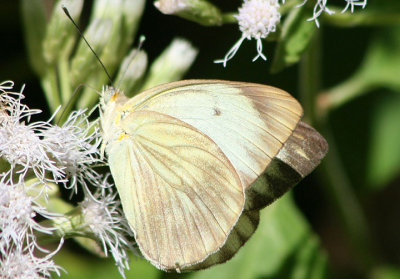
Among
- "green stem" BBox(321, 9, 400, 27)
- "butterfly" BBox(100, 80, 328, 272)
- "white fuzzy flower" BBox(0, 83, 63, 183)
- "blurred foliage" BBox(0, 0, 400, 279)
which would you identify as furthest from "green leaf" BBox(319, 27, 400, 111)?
"white fuzzy flower" BBox(0, 83, 63, 183)

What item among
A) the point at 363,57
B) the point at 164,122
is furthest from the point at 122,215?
the point at 363,57

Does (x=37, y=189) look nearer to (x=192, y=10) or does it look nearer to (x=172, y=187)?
(x=172, y=187)

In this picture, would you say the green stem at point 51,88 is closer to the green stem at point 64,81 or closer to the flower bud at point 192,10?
the green stem at point 64,81

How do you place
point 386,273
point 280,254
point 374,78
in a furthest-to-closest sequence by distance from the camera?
point 386,273
point 374,78
point 280,254

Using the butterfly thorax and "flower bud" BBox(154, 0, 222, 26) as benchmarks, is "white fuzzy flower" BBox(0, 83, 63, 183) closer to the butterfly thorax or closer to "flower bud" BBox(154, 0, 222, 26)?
the butterfly thorax

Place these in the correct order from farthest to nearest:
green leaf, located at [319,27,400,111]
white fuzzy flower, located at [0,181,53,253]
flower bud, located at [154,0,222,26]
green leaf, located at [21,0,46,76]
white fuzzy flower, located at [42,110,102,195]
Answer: green leaf, located at [319,27,400,111] < green leaf, located at [21,0,46,76] < flower bud, located at [154,0,222,26] < white fuzzy flower, located at [42,110,102,195] < white fuzzy flower, located at [0,181,53,253]

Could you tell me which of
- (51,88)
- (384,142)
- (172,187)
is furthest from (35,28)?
(384,142)
